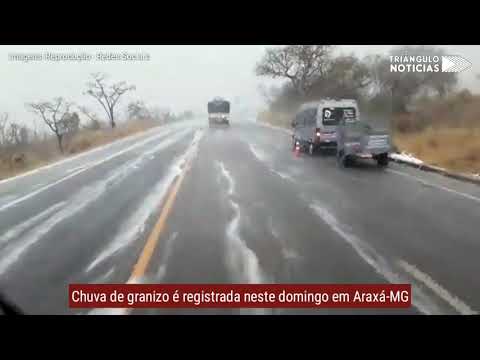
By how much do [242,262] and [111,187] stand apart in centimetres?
725

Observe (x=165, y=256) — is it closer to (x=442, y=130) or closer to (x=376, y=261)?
(x=376, y=261)

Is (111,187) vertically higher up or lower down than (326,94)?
lower down

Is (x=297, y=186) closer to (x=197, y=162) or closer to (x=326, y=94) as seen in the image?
(x=197, y=162)

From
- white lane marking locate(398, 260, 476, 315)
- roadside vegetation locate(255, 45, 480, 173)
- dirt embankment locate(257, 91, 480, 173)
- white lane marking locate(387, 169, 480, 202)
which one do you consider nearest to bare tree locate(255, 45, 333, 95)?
roadside vegetation locate(255, 45, 480, 173)

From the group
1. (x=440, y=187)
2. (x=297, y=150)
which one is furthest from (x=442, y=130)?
(x=440, y=187)

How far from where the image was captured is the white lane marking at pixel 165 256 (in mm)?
5180

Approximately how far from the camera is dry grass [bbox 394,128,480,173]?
45.0 ft

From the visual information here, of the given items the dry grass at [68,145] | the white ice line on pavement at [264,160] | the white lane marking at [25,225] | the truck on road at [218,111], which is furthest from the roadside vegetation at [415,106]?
the truck on road at [218,111]

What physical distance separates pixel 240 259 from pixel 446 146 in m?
13.4

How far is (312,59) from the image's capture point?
28.7m

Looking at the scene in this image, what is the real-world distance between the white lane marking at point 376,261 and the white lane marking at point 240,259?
1.40 meters

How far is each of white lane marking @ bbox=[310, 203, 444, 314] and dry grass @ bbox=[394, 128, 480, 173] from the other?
6956 millimetres

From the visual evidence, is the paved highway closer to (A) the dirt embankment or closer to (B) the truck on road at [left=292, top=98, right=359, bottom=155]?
(A) the dirt embankment
